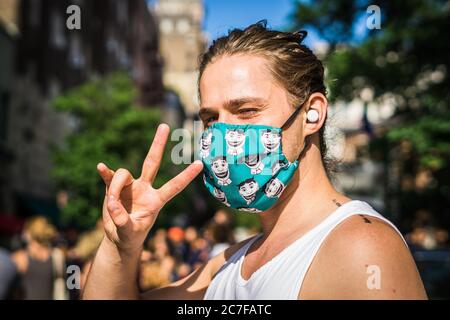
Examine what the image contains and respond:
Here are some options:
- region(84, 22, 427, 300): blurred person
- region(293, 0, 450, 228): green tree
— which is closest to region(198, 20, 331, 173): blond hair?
region(84, 22, 427, 300): blurred person

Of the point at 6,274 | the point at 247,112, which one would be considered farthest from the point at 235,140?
the point at 6,274

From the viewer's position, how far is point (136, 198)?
7.15ft

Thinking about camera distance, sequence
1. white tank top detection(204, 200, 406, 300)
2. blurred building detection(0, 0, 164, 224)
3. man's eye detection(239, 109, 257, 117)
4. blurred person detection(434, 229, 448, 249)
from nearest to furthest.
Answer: white tank top detection(204, 200, 406, 300) → man's eye detection(239, 109, 257, 117) → blurred person detection(434, 229, 448, 249) → blurred building detection(0, 0, 164, 224)

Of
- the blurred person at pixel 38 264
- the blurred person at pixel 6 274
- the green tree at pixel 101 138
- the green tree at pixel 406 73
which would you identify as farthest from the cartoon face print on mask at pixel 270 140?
the green tree at pixel 101 138

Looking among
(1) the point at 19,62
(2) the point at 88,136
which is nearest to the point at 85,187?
(2) the point at 88,136

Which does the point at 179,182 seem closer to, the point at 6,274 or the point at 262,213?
the point at 262,213

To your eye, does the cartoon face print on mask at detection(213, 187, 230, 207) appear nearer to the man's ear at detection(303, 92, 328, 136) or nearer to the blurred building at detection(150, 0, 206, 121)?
the man's ear at detection(303, 92, 328, 136)

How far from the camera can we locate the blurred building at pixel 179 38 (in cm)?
8125

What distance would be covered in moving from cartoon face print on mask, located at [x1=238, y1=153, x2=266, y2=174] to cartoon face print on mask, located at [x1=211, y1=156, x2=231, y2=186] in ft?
0.18

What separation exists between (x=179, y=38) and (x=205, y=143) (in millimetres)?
80379

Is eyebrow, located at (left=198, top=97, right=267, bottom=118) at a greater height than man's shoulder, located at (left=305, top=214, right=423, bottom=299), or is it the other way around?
eyebrow, located at (left=198, top=97, right=267, bottom=118)

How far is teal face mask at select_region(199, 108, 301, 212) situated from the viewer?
221 centimetres

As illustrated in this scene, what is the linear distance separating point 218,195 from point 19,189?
22.6 m
